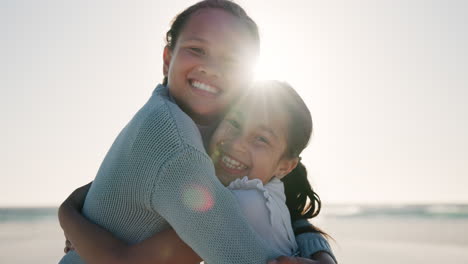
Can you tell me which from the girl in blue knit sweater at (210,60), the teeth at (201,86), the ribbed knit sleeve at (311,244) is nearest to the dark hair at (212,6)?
the girl in blue knit sweater at (210,60)

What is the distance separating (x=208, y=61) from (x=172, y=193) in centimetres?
105

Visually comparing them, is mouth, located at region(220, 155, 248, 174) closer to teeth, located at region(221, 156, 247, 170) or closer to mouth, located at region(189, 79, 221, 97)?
teeth, located at region(221, 156, 247, 170)

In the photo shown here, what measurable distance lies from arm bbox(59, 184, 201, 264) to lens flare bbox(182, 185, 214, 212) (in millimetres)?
272

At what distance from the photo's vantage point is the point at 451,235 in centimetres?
1405

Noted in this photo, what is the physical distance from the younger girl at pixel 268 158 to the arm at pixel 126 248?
0.10ft

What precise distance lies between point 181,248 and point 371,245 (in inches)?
415

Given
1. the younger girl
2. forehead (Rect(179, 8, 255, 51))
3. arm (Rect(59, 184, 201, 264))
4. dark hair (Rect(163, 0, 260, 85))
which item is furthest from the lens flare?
dark hair (Rect(163, 0, 260, 85))

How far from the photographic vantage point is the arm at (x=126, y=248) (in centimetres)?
167

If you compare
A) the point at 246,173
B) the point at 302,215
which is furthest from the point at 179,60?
the point at 302,215

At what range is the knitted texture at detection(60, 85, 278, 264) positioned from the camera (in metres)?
1.49

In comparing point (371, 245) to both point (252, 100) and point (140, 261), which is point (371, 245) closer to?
point (252, 100)

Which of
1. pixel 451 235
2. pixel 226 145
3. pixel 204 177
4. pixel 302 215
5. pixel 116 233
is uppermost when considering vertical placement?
pixel 204 177

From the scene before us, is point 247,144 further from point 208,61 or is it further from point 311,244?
point 311,244

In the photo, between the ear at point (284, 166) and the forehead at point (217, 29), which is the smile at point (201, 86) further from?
the ear at point (284, 166)
